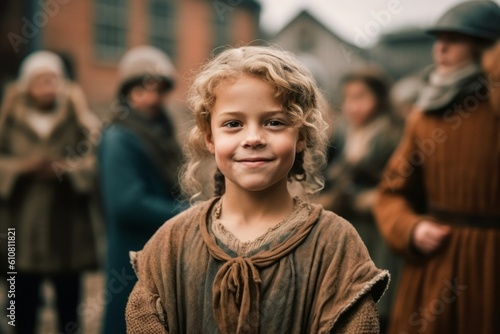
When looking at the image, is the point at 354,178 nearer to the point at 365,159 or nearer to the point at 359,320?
the point at 365,159

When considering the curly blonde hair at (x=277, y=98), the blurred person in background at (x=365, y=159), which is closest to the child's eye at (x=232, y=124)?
the curly blonde hair at (x=277, y=98)

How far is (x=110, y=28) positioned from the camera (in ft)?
54.9

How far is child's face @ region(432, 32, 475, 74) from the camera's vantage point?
143 inches

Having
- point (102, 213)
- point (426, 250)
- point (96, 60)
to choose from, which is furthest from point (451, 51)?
point (96, 60)

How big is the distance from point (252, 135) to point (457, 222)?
6.28 feet

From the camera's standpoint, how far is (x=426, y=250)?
12.1ft

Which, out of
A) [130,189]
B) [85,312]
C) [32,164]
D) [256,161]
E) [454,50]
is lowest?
[85,312]

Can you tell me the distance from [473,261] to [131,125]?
6.82 ft

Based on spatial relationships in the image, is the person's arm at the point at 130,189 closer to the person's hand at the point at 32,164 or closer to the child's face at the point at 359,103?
the person's hand at the point at 32,164

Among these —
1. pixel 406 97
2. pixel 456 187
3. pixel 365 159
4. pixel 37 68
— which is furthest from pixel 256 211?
pixel 406 97

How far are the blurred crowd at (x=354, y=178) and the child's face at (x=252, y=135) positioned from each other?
0.81 metres

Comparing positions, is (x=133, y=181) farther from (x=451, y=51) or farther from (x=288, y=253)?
(x=288, y=253)

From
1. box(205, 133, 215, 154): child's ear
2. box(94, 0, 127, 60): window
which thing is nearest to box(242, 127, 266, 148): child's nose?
box(205, 133, 215, 154): child's ear

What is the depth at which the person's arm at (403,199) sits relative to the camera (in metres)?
3.77
